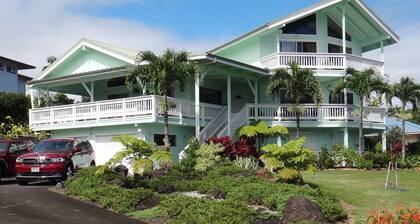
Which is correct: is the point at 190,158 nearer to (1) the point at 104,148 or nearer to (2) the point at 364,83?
(1) the point at 104,148

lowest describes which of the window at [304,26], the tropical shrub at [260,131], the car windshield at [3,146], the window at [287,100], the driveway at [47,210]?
the driveway at [47,210]

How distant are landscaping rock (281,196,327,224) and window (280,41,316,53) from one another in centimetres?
1984

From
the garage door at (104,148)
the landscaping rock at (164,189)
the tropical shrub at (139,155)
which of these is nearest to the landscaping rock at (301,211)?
the landscaping rock at (164,189)

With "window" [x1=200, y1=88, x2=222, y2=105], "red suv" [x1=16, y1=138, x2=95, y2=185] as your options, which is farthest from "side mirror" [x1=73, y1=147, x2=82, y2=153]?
"window" [x1=200, y1=88, x2=222, y2=105]

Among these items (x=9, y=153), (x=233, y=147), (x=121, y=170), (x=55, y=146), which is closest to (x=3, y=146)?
(x=9, y=153)

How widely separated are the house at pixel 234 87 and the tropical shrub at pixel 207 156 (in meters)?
3.87

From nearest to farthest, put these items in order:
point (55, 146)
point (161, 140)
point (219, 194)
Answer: point (219, 194), point (55, 146), point (161, 140)

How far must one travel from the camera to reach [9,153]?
21938 millimetres

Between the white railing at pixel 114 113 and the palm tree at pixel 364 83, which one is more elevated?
the palm tree at pixel 364 83

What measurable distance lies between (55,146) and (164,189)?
6362mm

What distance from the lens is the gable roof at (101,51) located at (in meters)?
27.5

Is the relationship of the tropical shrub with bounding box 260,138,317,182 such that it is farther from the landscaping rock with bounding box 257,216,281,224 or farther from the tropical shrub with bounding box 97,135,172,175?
the landscaping rock with bounding box 257,216,281,224

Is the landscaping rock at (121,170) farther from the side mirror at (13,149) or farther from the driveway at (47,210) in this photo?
the side mirror at (13,149)

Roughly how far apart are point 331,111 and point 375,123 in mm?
3136
